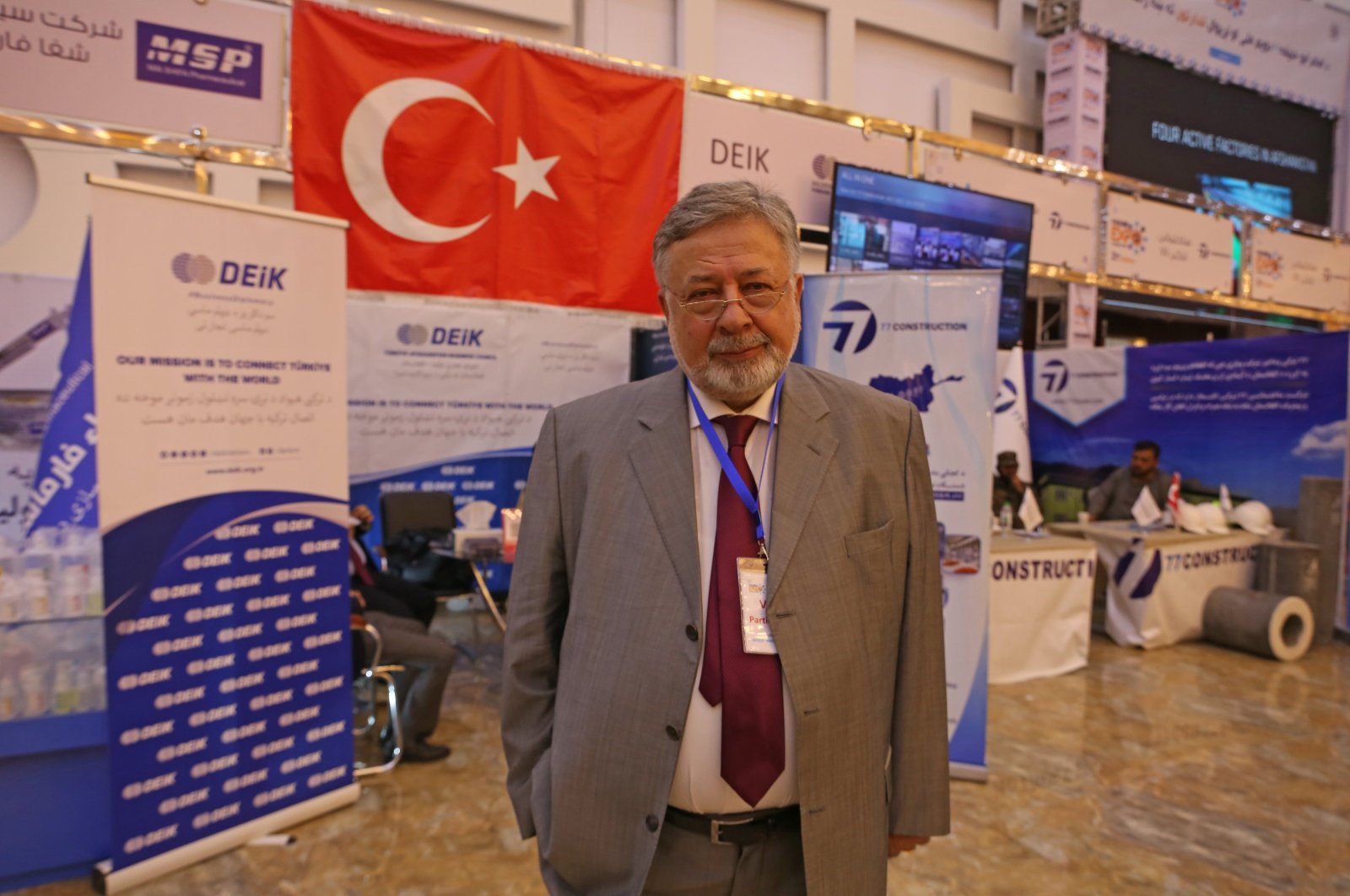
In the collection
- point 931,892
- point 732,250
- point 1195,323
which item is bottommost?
point 931,892

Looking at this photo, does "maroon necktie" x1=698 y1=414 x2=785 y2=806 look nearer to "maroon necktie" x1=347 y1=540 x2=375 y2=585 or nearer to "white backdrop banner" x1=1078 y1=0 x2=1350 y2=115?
"maroon necktie" x1=347 y1=540 x2=375 y2=585

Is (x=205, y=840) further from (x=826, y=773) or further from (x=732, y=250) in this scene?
(x=732, y=250)

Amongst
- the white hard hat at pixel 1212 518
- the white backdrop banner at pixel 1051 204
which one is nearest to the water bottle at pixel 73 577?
the white backdrop banner at pixel 1051 204

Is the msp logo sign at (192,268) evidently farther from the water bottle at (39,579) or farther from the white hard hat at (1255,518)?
the white hard hat at (1255,518)

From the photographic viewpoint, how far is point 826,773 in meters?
1.23

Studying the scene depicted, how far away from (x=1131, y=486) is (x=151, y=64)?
24.0 ft

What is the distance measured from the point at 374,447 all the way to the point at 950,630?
4812mm

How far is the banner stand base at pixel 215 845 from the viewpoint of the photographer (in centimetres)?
261

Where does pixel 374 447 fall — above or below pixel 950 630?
above

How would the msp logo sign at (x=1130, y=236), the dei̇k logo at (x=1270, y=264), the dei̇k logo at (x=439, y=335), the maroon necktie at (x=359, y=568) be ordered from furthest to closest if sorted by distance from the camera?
the dei̇k logo at (x=1270, y=264) < the msp logo sign at (x=1130, y=236) < the dei̇k logo at (x=439, y=335) < the maroon necktie at (x=359, y=568)

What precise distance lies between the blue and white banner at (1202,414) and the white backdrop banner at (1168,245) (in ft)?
4.12

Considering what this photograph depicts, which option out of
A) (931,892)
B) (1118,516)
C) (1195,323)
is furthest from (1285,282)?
(931,892)

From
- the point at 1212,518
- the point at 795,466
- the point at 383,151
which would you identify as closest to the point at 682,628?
the point at 795,466

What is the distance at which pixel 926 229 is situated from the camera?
592 cm
